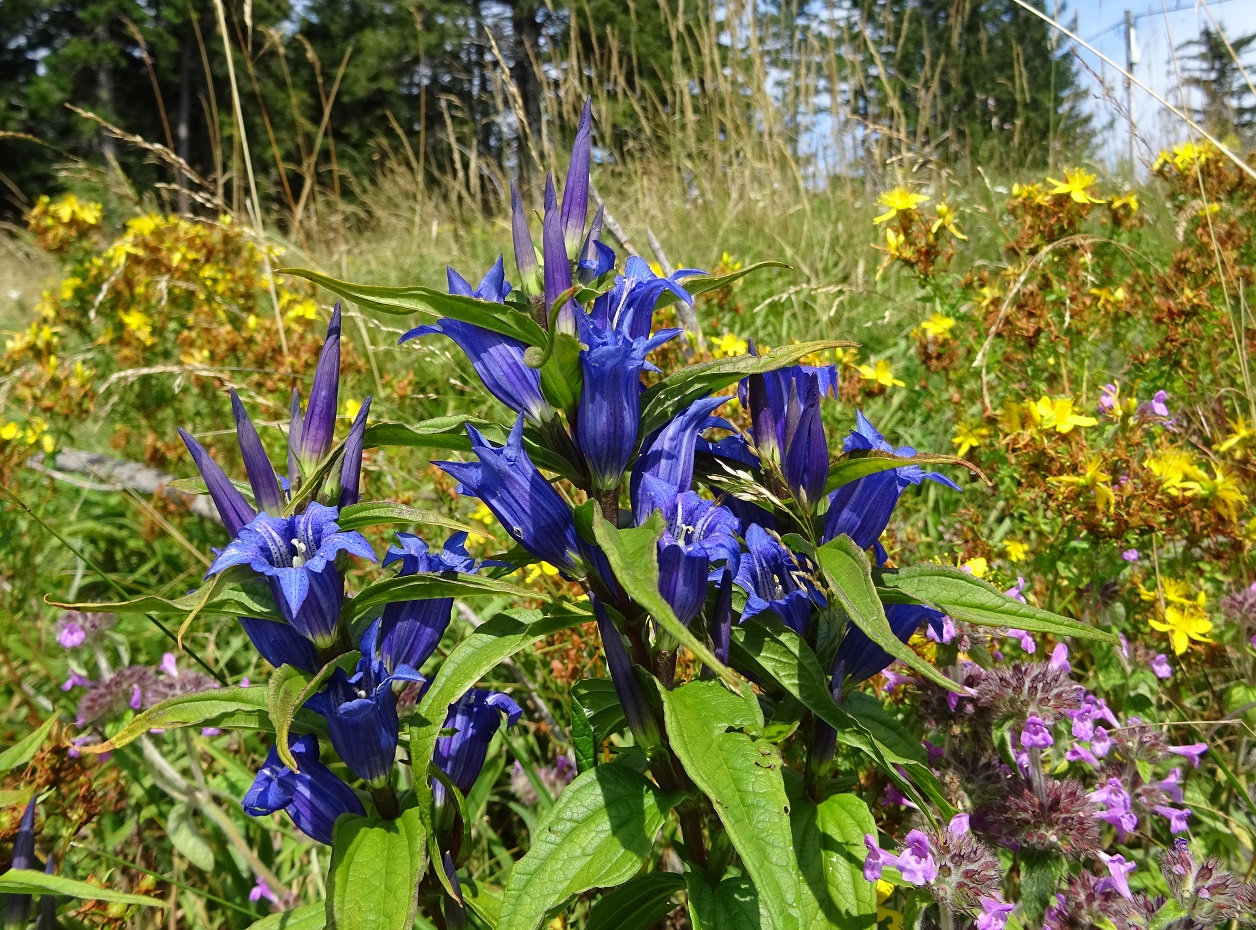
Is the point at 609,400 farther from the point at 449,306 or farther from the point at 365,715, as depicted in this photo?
the point at 365,715

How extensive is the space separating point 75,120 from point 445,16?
10.7 meters

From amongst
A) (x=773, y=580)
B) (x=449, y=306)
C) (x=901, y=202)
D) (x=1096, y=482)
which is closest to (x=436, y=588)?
(x=449, y=306)

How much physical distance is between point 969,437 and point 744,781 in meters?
1.54

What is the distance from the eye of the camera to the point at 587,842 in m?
0.91

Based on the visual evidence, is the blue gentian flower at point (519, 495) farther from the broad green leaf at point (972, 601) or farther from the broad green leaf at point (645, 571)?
the broad green leaf at point (972, 601)

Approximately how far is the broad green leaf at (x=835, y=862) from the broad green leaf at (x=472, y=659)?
396 mm

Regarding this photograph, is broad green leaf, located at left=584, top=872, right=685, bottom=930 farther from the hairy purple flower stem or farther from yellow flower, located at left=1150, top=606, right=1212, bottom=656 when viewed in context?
yellow flower, located at left=1150, top=606, right=1212, bottom=656

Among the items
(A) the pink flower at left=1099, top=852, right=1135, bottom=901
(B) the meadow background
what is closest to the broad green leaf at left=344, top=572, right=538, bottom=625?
(B) the meadow background

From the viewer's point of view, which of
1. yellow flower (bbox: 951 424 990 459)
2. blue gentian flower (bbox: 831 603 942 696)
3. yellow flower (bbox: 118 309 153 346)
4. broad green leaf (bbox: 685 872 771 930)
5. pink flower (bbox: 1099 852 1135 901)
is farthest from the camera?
yellow flower (bbox: 118 309 153 346)

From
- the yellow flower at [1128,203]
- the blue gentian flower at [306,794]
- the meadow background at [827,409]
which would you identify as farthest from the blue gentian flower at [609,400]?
the yellow flower at [1128,203]

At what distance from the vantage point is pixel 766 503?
3.36 feet

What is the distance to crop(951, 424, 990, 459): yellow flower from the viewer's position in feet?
6.93

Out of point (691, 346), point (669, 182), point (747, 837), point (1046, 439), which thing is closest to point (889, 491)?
point (747, 837)

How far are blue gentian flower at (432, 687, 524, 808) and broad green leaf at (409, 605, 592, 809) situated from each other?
182 mm
